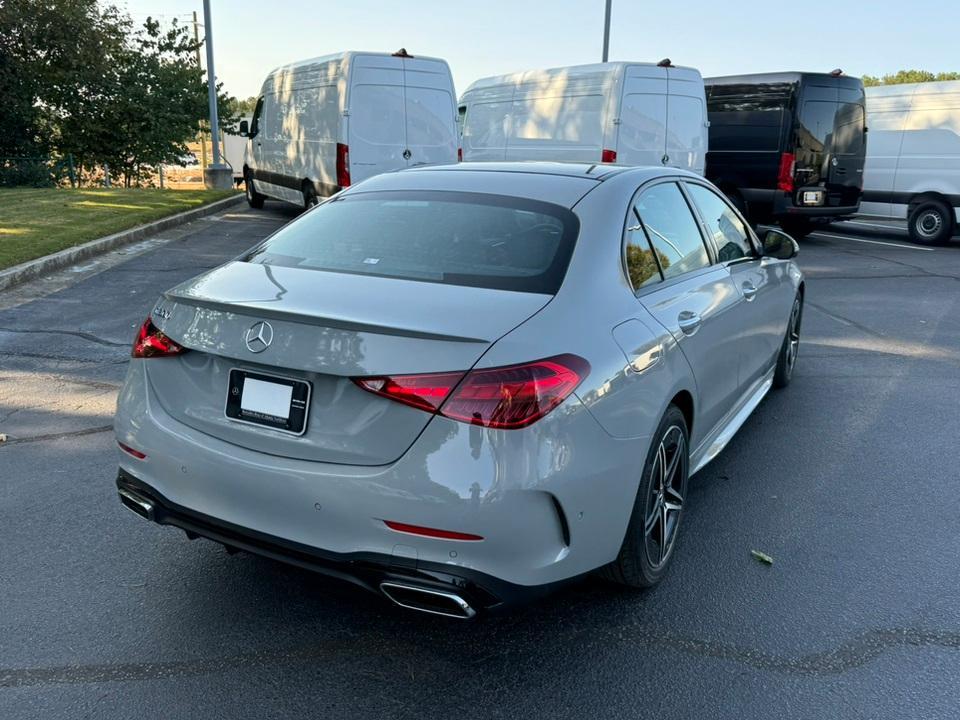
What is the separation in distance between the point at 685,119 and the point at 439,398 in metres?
11.6

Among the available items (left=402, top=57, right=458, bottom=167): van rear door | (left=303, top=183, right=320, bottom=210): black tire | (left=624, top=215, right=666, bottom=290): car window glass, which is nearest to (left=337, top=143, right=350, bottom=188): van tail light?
(left=402, top=57, right=458, bottom=167): van rear door

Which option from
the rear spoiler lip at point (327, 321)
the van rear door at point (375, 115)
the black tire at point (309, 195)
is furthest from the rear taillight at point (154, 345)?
the black tire at point (309, 195)

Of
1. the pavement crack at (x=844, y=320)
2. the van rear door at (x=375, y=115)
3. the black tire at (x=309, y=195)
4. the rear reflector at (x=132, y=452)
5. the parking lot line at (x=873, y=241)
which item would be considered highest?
the van rear door at (x=375, y=115)

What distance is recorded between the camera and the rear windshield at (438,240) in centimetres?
312

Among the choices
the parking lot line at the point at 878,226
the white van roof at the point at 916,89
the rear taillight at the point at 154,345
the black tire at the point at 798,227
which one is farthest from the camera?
the parking lot line at the point at 878,226

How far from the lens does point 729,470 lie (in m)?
4.70

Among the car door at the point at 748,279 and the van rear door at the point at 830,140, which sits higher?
the van rear door at the point at 830,140

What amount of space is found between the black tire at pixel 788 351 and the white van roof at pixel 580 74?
723cm

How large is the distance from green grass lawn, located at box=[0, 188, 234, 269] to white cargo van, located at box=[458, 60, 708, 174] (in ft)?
21.4

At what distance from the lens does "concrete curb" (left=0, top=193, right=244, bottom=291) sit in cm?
894

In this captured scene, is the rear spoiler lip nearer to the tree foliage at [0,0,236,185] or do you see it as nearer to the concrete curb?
the concrete curb

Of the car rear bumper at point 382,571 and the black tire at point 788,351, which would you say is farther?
the black tire at point 788,351

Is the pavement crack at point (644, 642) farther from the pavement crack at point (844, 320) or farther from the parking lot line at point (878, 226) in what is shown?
the parking lot line at point (878, 226)

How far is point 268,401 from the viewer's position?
2715 mm
